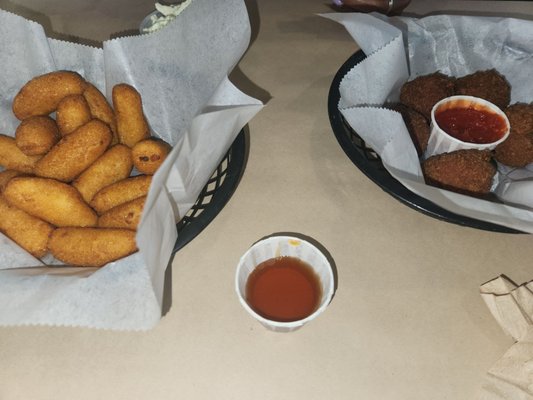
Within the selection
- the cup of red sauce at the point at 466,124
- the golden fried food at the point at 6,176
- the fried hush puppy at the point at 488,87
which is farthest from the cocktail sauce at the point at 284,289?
the fried hush puppy at the point at 488,87

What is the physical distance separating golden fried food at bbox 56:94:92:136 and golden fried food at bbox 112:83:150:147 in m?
0.07

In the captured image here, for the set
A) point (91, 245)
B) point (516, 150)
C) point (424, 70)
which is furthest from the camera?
point (424, 70)

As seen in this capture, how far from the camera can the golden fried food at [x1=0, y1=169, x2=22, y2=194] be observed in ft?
3.43

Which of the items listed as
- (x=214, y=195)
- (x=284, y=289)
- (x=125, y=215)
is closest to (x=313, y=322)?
(x=284, y=289)

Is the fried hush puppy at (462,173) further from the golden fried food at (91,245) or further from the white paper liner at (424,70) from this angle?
the golden fried food at (91,245)

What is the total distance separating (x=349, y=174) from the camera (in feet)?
4.09

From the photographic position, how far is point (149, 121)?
3.88 feet

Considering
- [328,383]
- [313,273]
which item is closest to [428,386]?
[328,383]

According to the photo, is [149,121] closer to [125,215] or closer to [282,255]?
[125,215]

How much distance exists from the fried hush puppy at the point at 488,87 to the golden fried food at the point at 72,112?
95 cm

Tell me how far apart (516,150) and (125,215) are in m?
0.92

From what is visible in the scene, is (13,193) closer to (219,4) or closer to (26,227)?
(26,227)

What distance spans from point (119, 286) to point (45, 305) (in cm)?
13

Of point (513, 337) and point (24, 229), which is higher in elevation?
point (24, 229)
